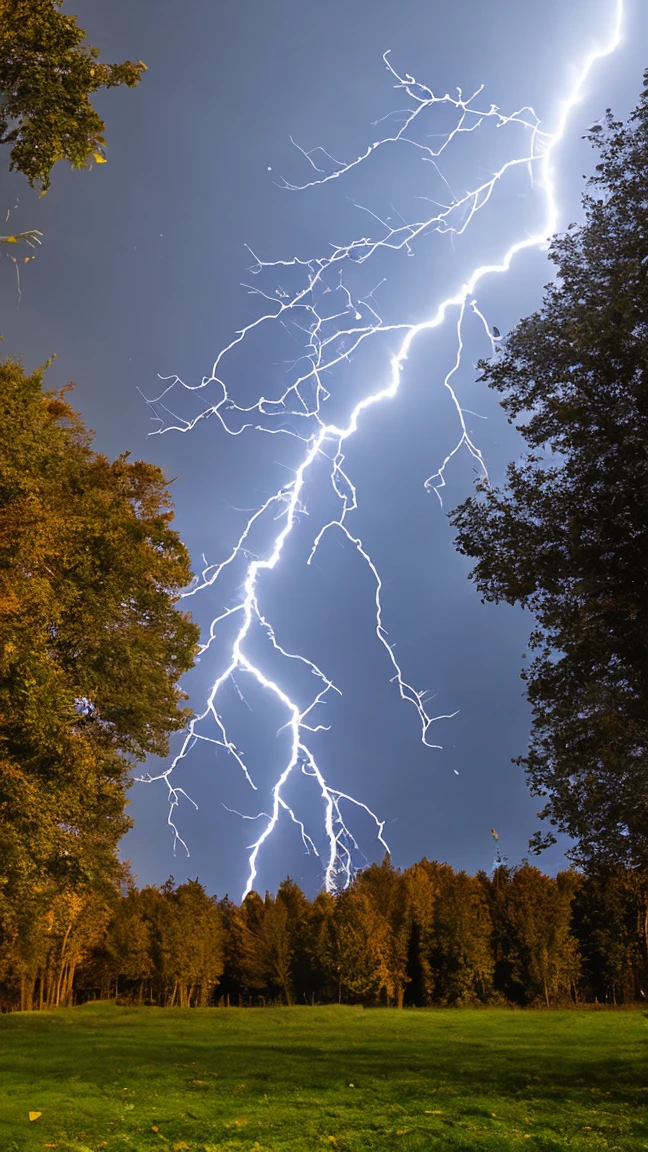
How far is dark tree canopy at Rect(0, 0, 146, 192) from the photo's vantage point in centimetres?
703

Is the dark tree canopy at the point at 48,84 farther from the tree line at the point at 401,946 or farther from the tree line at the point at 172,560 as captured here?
the tree line at the point at 401,946

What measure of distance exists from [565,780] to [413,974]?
4827cm

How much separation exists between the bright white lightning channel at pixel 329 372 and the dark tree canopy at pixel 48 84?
29.0 ft

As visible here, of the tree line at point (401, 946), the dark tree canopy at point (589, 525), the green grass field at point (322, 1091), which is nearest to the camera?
the green grass field at point (322, 1091)

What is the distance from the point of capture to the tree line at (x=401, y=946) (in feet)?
162

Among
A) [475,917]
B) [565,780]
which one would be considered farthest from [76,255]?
[565,780]

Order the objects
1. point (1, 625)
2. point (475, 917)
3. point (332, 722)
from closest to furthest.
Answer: point (1, 625) → point (475, 917) → point (332, 722)

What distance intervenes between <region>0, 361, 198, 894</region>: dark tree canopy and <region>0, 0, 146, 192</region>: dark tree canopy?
22.1ft

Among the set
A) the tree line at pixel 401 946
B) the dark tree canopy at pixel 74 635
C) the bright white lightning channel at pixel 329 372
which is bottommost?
the tree line at pixel 401 946

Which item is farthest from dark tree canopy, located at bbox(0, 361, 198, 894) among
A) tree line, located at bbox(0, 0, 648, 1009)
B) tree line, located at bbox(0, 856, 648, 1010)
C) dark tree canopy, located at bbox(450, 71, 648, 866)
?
tree line, located at bbox(0, 856, 648, 1010)

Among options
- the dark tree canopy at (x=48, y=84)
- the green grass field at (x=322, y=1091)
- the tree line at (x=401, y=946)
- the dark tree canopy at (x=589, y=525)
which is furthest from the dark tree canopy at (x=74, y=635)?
the tree line at (x=401, y=946)

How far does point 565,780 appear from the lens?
11.9 m

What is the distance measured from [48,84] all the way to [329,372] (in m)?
83.1

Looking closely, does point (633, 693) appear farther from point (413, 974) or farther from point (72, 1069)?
point (413, 974)
